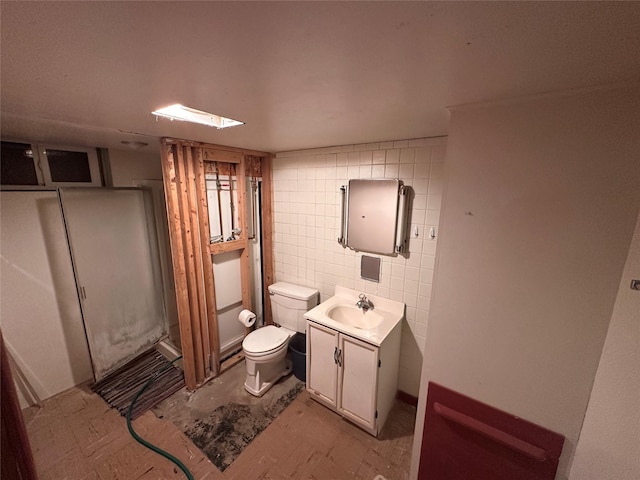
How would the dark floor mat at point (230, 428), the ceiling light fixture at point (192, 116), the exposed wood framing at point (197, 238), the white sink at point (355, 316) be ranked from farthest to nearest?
the white sink at point (355, 316), the exposed wood framing at point (197, 238), the dark floor mat at point (230, 428), the ceiling light fixture at point (192, 116)

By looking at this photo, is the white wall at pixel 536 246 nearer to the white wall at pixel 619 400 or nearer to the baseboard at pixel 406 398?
the white wall at pixel 619 400

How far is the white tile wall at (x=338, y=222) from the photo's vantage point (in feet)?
6.17

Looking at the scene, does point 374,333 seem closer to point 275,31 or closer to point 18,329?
point 275,31

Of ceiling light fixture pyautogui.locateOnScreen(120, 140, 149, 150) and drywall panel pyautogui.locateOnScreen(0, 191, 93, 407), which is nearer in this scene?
drywall panel pyautogui.locateOnScreen(0, 191, 93, 407)

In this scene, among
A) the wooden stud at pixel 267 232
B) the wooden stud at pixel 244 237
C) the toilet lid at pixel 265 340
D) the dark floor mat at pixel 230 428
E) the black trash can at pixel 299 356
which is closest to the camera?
the dark floor mat at pixel 230 428

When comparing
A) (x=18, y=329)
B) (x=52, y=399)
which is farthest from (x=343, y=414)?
(x=18, y=329)

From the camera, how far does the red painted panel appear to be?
1.07 meters

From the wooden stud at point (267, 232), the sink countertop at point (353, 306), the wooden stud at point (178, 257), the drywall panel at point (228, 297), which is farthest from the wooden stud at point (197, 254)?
the sink countertop at point (353, 306)

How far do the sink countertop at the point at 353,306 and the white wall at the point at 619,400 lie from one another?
979 mm

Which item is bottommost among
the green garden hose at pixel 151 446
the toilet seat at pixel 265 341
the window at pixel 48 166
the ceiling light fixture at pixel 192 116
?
Result: the green garden hose at pixel 151 446

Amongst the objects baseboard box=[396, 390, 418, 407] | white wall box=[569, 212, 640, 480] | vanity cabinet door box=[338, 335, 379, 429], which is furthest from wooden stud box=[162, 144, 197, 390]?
white wall box=[569, 212, 640, 480]

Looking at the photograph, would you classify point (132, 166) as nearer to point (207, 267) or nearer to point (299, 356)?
point (207, 267)

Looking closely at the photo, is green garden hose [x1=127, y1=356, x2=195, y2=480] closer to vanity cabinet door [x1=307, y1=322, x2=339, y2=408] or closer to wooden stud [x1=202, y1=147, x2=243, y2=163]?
vanity cabinet door [x1=307, y1=322, x2=339, y2=408]

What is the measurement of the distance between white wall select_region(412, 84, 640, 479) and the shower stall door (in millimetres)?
2776
